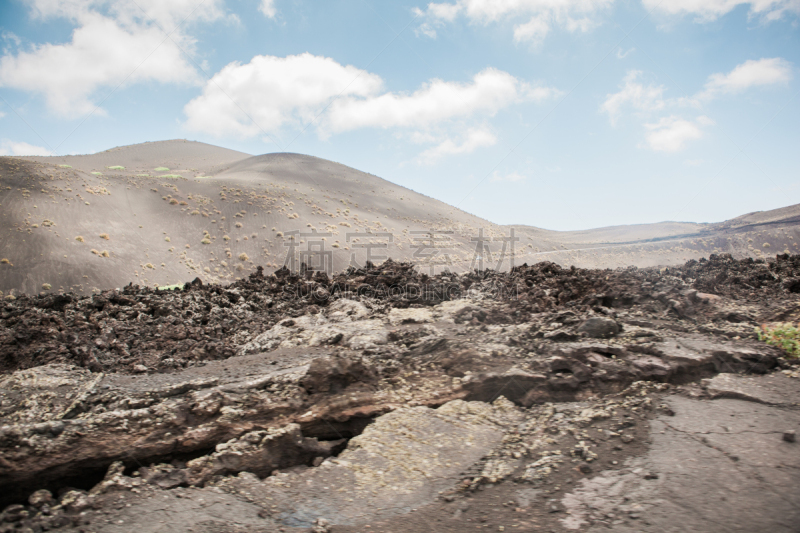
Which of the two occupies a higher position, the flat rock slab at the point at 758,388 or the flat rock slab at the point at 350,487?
the flat rock slab at the point at 758,388

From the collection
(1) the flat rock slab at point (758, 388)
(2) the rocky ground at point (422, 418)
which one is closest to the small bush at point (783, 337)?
(2) the rocky ground at point (422, 418)

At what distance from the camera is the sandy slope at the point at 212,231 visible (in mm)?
22688

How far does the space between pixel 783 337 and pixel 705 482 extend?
3.87 metres

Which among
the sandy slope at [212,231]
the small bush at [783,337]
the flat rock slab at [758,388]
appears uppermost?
the sandy slope at [212,231]

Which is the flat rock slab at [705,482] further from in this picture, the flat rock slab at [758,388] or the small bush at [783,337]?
the small bush at [783,337]

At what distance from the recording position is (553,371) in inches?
222

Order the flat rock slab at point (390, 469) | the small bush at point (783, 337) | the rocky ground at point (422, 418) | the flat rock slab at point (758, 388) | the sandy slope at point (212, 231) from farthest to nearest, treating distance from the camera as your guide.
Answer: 1. the sandy slope at point (212, 231)
2. the small bush at point (783, 337)
3. the flat rock slab at point (758, 388)
4. the flat rock slab at point (390, 469)
5. the rocky ground at point (422, 418)

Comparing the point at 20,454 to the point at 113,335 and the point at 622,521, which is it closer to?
the point at 113,335

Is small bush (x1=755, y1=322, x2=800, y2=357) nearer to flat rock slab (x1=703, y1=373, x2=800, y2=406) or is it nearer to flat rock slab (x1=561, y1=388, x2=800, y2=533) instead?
flat rock slab (x1=703, y1=373, x2=800, y2=406)

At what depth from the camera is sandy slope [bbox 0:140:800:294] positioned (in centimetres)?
2269

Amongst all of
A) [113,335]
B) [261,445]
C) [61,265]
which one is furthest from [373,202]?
[261,445]

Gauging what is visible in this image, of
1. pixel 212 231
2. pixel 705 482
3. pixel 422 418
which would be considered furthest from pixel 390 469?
pixel 212 231

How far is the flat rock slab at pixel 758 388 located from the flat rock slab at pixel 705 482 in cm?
26

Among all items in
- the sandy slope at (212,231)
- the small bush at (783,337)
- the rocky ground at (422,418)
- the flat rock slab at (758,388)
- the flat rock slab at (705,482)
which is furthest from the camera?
the sandy slope at (212,231)
